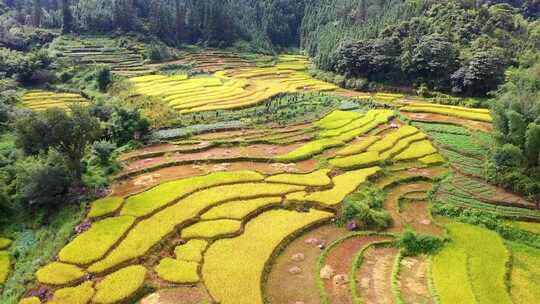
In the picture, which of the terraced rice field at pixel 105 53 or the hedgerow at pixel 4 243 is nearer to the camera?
the hedgerow at pixel 4 243

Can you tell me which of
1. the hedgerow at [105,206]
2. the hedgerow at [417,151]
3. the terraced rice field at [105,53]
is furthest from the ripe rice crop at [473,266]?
the terraced rice field at [105,53]

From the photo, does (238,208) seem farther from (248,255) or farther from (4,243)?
(4,243)

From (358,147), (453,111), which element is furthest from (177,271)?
(453,111)

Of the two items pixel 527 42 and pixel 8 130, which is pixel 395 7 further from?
pixel 8 130

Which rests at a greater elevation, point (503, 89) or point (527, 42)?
point (527, 42)

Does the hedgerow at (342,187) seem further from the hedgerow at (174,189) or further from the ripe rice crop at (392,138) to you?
the hedgerow at (174,189)

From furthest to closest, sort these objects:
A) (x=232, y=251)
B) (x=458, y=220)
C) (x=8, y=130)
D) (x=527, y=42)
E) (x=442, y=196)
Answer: (x=527, y=42) → (x=8, y=130) → (x=442, y=196) → (x=458, y=220) → (x=232, y=251)

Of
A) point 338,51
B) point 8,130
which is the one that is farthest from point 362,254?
point 338,51

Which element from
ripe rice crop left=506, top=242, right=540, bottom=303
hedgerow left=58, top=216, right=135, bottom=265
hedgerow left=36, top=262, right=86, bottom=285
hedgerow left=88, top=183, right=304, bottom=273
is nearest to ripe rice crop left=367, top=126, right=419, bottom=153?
hedgerow left=88, top=183, right=304, bottom=273
